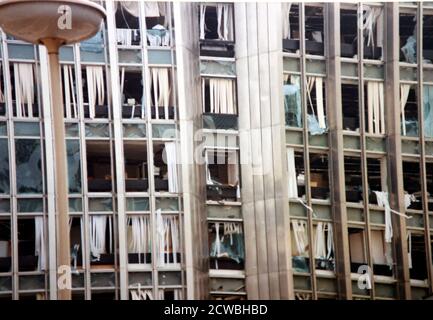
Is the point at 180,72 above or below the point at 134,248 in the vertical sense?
above

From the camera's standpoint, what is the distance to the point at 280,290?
30.3ft

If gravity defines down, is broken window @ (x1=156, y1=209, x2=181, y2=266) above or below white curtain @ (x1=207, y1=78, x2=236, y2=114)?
below

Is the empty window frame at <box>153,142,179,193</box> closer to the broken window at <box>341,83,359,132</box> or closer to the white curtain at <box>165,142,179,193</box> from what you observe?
the white curtain at <box>165,142,179,193</box>

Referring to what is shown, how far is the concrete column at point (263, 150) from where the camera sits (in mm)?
9328

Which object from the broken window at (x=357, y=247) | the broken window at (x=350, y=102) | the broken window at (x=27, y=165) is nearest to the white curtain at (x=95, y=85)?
the broken window at (x=27, y=165)

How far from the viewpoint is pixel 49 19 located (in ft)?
27.7

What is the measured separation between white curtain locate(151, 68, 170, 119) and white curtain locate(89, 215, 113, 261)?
38.2 inches

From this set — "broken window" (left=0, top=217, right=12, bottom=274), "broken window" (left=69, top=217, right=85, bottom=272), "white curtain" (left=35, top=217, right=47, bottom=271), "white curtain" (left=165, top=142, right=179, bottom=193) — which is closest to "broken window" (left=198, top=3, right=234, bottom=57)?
"white curtain" (left=165, top=142, right=179, bottom=193)

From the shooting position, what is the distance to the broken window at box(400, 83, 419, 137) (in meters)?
9.69

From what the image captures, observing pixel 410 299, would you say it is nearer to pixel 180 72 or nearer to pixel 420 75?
pixel 420 75

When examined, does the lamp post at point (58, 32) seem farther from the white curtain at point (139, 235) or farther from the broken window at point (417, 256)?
the broken window at point (417, 256)

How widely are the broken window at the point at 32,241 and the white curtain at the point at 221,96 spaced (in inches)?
62.3
